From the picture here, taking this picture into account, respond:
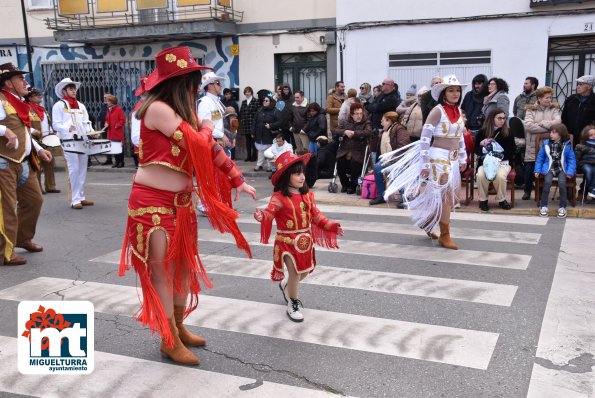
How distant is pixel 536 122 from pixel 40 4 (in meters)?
17.0

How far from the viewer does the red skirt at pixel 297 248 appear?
463 centimetres

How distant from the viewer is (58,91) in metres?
9.84

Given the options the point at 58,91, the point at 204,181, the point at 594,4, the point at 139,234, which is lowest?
the point at 139,234

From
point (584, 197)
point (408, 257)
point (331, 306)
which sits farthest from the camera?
point (584, 197)

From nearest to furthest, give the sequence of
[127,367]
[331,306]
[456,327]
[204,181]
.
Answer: [204,181], [127,367], [456,327], [331,306]

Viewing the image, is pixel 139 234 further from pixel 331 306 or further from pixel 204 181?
pixel 331 306

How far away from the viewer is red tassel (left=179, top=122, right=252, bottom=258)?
11.8 ft

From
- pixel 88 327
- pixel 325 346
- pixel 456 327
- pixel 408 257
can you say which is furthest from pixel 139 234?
pixel 408 257

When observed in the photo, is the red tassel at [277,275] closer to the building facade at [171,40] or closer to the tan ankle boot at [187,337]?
the tan ankle boot at [187,337]

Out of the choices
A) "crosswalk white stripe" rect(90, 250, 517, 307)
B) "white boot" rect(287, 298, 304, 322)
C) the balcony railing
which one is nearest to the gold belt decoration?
"white boot" rect(287, 298, 304, 322)

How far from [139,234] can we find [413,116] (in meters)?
7.93

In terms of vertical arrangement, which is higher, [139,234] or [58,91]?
[58,91]

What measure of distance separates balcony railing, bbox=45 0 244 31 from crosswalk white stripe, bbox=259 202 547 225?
878 cm

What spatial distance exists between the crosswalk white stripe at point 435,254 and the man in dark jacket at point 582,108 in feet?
16.0
